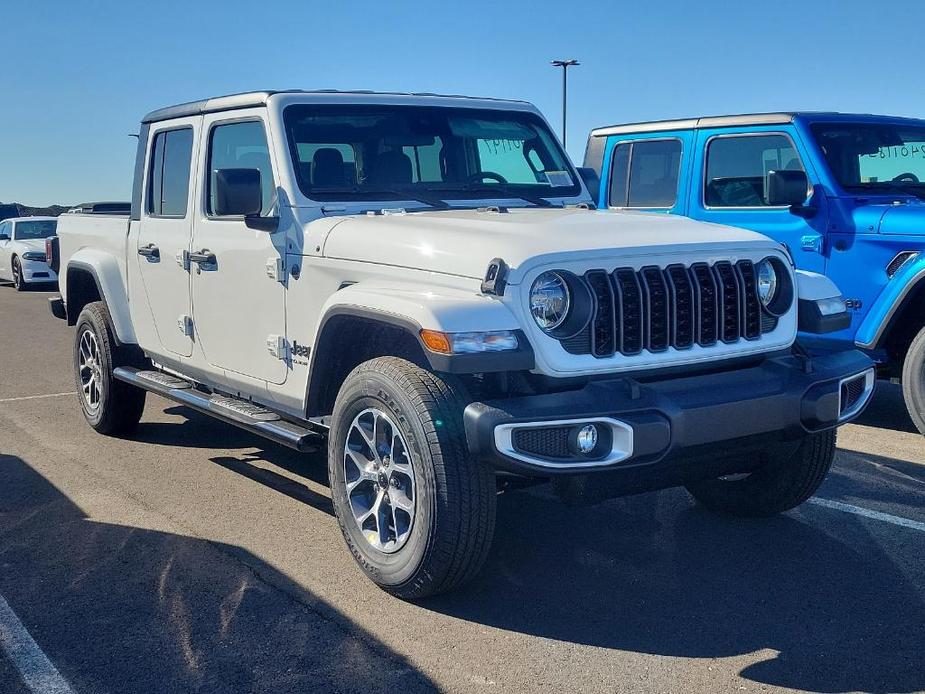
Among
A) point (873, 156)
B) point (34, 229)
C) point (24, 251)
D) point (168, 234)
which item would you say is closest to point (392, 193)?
point (168, 234)

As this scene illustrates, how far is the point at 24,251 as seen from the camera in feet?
72.7

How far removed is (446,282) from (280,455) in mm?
2878

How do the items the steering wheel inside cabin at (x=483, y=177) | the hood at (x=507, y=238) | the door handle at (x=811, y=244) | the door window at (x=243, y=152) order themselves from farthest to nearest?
1. the door handle at (x=811, y=244)
2. the steering wheel inside cabin at (x=483, y=177)
3. the door window at (x=243, y=152)
4. the hood at (x=507, y=238)

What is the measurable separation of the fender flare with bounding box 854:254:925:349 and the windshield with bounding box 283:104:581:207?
2342 mm

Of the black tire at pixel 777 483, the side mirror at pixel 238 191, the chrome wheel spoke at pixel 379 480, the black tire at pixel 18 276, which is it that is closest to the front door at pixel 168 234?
the side mirror at pixel 238 191

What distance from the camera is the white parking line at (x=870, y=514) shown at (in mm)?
4971

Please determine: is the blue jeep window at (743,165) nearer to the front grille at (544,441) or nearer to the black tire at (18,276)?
the front grille at (544,441)

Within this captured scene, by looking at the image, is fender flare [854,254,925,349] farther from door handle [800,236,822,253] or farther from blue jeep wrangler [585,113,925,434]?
door handle [800,236,822,253]

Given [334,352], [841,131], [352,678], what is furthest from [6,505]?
[841,131]

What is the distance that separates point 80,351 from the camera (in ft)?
23.8

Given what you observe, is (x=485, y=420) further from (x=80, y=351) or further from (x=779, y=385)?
(x=80, y=351)

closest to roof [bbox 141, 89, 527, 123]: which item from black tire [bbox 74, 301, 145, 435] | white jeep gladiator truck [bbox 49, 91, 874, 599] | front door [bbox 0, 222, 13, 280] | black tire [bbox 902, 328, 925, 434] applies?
white jeep gladiator truck [bbox 49, 91, 874, 599]

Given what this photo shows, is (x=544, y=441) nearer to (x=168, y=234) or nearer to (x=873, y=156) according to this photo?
(x=168, y=234)

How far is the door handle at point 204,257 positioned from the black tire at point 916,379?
4304mm
